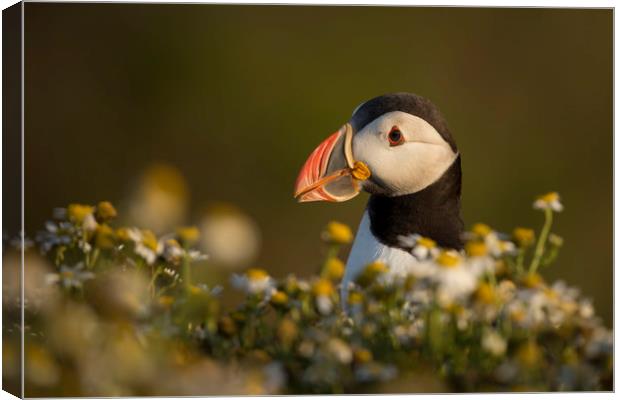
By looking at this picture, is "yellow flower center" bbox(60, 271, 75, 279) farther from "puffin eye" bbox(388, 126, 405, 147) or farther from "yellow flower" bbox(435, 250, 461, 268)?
"puffin eye" bbox(388, 126, 405, 147)

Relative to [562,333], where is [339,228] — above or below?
above

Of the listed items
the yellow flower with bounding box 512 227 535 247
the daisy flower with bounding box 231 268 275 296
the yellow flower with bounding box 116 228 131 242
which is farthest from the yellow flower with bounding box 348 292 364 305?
the yellow flower with bounding box 116 228 131 242

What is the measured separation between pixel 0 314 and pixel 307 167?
4.11ft

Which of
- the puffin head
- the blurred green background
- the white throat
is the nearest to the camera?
the white throat

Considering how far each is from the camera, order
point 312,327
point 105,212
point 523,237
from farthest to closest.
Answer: point 105,212 < point 523,237 < point 312,327

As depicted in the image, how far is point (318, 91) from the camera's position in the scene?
6.28m

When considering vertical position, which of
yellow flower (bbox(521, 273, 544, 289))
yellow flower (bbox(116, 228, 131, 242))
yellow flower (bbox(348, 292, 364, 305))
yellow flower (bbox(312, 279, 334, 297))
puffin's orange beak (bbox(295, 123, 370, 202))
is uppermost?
puffin's orange beak (bbox(295, 123, 370, 202))

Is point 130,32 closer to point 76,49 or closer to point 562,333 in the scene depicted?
point 76,49

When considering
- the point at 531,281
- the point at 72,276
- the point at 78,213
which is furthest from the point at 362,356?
the point at 78,213

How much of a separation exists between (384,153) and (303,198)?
0.35 meters

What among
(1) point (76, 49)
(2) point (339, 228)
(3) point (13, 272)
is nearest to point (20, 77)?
(1) point (76, 49)

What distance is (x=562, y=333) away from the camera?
13.3 feet

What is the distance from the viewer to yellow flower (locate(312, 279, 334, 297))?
3.97 meters

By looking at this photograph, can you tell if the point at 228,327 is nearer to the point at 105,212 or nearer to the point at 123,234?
the point at 123,234
